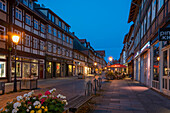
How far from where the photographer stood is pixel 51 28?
97.9 feet

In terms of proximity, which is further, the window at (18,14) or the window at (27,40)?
the window at (27,40)

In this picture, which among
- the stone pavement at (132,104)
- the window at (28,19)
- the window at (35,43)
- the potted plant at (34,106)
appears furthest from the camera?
the window at (35,43)

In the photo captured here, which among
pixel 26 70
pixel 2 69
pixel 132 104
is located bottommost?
pixel 132 104

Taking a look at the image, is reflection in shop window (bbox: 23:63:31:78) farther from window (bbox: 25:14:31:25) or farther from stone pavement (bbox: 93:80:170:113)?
stone pavement (bbox: 93:80:170:113)

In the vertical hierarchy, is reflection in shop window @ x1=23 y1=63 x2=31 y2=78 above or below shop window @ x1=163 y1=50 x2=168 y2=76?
below

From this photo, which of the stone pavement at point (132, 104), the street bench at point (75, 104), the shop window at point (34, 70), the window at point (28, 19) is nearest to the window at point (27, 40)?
the window at point (28, 19)

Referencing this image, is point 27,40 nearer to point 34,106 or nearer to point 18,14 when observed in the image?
point 18,14

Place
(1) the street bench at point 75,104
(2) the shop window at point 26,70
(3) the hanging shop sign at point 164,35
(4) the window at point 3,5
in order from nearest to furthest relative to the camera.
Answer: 1. (1) the street bench at point 75,104
2. (3) the hanging shop sign at point 164,35
3. (4) the window at point 3,5
4. (2) the shop window at point 26,70

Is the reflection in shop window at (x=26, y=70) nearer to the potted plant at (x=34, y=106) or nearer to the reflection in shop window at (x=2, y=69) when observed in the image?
the reflection in shop window at (x=2, y=69)

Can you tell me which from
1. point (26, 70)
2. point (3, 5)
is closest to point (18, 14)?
point (3, 5)

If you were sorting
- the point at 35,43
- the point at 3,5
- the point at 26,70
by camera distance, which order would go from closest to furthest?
the point at 3,5, the point at 26,70, the point at 35,43

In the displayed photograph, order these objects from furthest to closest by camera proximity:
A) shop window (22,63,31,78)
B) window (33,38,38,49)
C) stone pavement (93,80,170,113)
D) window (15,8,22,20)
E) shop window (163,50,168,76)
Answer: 1. window (33,38,38,49)
2. shop window (22,63,31,78)
3. window (15,8,22,20)
4. shop window (163,50,168,76)
5. stone pavement (93,80,170,113)

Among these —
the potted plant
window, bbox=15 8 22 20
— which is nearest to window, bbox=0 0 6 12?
window, bbox=15 8 22 20

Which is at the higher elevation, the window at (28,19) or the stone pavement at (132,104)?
the window at (28,19)
